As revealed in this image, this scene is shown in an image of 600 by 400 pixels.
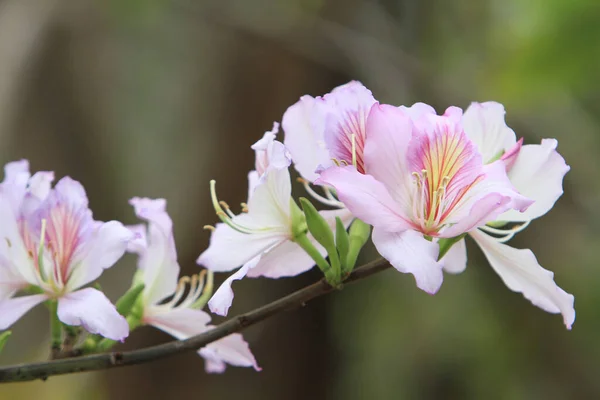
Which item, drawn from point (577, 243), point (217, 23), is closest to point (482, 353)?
point (577, 243)

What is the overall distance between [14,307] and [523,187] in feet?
1.36

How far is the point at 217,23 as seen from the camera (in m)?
1.99

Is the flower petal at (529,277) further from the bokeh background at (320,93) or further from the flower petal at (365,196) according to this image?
the bokeh background at (320,93)

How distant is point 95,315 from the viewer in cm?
52

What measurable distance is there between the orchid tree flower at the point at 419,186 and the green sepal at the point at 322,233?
0.05m

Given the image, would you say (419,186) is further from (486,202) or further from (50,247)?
(50,247)

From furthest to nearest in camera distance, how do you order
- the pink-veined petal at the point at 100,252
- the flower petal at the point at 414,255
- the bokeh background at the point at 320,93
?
1. the bokeh background at the point at 320,93
2. the pink-veined petal at the point at 100,252
3. the flower petal at the point at 414,255

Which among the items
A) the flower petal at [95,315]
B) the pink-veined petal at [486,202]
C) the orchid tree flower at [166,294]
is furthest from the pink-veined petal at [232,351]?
the pink-veined petal at [486,202]

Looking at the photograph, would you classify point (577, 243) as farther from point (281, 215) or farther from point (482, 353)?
point (281, 215)

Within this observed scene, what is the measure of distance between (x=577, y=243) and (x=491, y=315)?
305 millimetres

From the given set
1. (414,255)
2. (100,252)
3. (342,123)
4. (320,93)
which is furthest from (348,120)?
(320,93)

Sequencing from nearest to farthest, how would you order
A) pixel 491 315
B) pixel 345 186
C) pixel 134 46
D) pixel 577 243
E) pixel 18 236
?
pixel 345 186 < pixel 18 236 < pixel 577 243 < pixel 491 315 < pixel 134 46

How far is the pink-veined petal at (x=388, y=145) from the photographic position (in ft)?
1.57

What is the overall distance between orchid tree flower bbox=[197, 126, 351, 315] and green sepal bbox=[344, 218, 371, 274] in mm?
26
